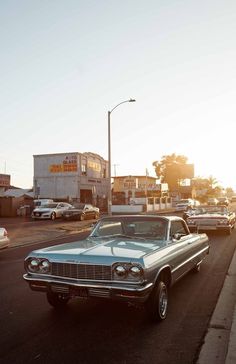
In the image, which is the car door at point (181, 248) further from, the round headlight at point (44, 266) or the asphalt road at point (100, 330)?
the round headlight at point (44, 266)

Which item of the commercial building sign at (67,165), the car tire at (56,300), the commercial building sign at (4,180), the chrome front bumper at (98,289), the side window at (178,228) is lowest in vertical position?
the car tire at (56,300)

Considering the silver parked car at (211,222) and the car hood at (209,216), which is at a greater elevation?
the car hood at (209,216)

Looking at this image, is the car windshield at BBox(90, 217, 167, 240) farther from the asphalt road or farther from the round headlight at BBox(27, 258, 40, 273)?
the round headlight at BBox(27, 258, 40, 273)

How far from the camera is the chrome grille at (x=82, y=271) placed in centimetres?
504

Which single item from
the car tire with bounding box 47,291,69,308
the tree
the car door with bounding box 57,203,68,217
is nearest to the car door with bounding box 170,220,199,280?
the car tire with bounding box 47,291,69,308

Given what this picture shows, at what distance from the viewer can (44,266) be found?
5500 mm

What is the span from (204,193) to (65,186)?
73875 mm

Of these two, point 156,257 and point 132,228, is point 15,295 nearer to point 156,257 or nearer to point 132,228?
point 132,228

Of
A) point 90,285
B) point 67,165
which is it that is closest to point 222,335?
point 90,285

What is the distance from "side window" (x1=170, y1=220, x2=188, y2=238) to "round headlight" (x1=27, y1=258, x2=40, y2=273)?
249cm

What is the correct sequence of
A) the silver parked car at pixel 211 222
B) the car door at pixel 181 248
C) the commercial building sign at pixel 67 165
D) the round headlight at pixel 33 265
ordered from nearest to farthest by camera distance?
1. the round headlight at pixel 33 265
2. the car door at pixel 181 248
3. the silver parked car at pixel 211 222
4. the commercial building sign at pixel 67 165

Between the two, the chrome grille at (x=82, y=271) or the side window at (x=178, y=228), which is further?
the side window at (x=178, y=228)

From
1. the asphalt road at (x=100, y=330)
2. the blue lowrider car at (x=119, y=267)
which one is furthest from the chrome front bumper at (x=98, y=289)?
the asphalt road at (x=100, y=330)

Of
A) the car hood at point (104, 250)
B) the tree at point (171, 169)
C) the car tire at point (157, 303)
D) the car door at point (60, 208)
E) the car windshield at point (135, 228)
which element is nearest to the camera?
the car hood at point (104, 250)
